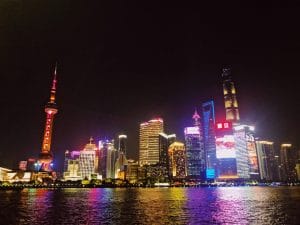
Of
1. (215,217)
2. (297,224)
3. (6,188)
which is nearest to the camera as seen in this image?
(297,224)

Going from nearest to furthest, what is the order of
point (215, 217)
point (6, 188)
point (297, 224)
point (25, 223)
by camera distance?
point (297, 224), point (25, 223), point (215, 217), point (6, 188)

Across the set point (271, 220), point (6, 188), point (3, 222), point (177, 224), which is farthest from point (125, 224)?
point (6, 188)

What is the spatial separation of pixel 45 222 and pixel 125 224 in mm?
10590

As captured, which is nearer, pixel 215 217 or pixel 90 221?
pixel 90 221

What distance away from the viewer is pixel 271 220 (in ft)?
135

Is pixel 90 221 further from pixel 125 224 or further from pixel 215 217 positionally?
pixel 215 217

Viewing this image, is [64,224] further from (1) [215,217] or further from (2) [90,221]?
(1) [215,217]

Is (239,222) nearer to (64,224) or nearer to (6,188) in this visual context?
(64,224)

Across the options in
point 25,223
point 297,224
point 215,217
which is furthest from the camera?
point 215,217

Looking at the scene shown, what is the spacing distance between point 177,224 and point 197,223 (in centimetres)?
271

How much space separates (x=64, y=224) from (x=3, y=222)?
7.93m

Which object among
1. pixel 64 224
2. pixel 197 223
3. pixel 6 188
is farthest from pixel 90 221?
pixel 6 188

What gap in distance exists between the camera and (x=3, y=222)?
40.2 meters

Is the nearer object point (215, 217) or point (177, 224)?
point (177, 224)
